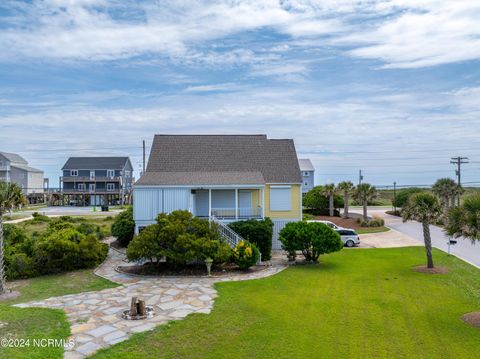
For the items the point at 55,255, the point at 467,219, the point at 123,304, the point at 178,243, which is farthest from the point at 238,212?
the point at 467,219

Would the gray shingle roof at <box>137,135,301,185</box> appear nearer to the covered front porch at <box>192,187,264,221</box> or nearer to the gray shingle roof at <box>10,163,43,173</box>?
the covered front porch at <box>192,187,264,221</box>

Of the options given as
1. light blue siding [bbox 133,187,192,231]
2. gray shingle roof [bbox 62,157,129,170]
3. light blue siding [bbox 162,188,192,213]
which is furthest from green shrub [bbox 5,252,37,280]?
gray shingle roof [bbox 62,157,129,170]

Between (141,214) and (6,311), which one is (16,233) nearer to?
(141,214)

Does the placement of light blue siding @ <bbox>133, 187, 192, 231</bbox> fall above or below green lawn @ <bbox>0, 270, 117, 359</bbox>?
above

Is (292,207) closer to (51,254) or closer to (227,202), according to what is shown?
(227,202)

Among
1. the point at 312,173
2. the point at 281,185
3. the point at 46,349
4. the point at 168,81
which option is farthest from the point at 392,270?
the point at 312,173

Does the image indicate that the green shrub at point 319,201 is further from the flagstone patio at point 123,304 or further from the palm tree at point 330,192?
the flagstone patio at point 123,304

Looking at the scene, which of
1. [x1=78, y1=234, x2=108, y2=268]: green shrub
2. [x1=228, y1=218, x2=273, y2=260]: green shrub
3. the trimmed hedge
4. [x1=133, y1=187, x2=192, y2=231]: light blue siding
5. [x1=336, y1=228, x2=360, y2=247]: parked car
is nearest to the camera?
the trimmed hedge
